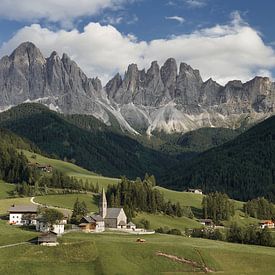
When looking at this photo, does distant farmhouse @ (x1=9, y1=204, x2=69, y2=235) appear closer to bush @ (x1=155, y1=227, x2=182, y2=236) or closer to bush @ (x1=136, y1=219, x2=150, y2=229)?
bush @ (x1=136, y1=219, x2=150, y2=229)

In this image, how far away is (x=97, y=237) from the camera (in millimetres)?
132625

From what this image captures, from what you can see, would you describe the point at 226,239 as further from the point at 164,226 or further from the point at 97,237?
the point at 97,237

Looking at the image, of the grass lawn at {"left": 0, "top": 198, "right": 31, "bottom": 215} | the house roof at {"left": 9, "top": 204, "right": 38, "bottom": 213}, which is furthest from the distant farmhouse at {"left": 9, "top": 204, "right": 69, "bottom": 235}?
the grass lawn at {"left": 0, "top": 198, "right": 31, "bottom": 215}

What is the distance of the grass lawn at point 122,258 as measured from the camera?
10712 cm

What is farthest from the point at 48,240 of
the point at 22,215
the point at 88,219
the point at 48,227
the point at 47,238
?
the point at 22,215

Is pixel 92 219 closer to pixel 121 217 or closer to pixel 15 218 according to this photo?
pixel 121 217

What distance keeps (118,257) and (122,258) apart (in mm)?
926

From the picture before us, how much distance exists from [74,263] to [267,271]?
41.3m

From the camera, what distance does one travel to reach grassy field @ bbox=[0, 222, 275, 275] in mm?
107312

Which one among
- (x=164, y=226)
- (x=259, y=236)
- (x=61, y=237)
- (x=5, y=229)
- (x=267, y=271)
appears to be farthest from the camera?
(x=164, y=226)

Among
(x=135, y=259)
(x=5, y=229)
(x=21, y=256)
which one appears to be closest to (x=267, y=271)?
(x=135, y=259)

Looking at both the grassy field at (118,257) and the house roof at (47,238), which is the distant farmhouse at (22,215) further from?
the house roof at (47,238)

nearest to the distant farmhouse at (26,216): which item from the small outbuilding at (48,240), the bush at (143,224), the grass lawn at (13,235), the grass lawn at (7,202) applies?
the grass lawn at (13,235)

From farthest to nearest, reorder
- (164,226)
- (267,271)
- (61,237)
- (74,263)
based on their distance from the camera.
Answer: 1. (164,226)
2. (61,237)
3. (267,271)
4. (74,263)
